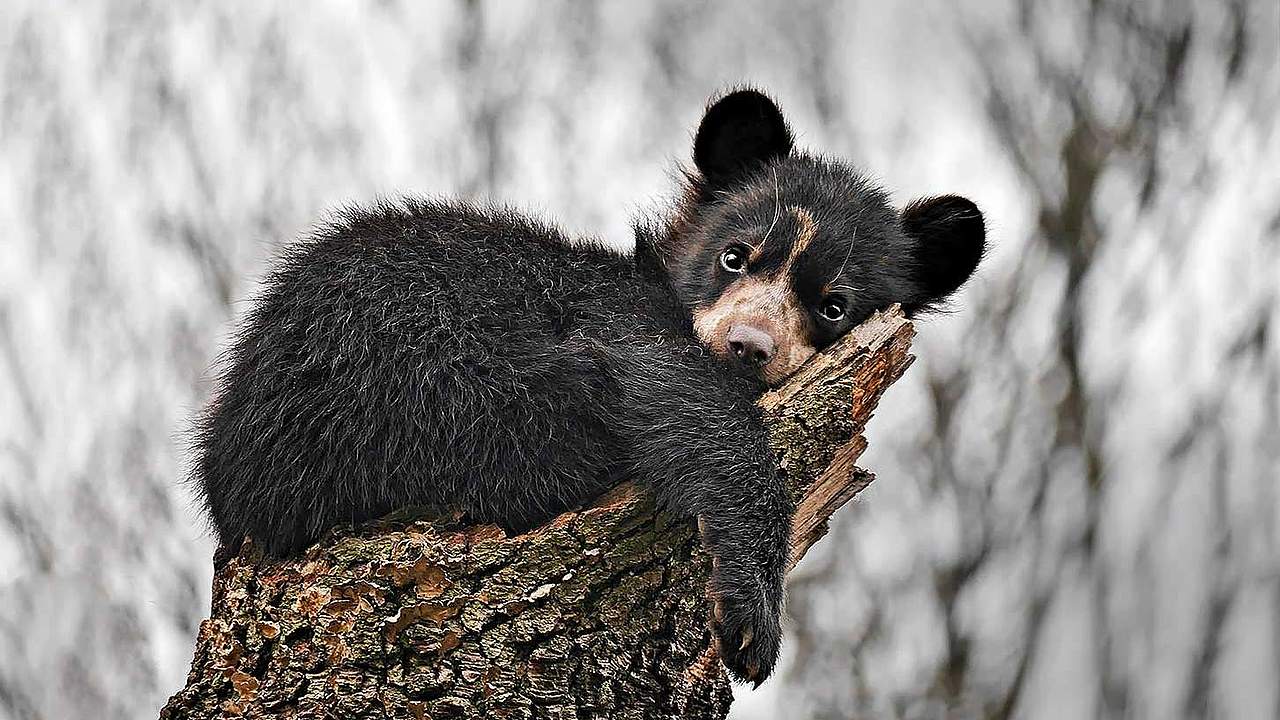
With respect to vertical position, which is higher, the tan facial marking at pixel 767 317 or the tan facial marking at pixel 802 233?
the tan facial marking at pixel 802 233

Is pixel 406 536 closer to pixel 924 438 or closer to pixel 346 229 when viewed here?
pixel 346 229

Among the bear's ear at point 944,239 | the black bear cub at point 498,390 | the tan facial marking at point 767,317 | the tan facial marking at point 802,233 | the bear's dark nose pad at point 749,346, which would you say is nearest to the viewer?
the black bear cub at point 498,390

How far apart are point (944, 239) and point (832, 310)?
36.1 inches

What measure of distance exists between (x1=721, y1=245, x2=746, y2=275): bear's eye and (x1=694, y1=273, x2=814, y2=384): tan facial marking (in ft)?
0.31

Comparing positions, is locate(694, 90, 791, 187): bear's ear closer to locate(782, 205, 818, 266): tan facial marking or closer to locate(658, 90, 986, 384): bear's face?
locate(658, 90, 986, 384): bear's face

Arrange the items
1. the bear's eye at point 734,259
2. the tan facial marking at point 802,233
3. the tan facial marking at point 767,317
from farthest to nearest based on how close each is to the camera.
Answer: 1. the bear's eye at point 734,259
2. the tan facial marking at point 802,233
3. the tan facial marking at point 767,317

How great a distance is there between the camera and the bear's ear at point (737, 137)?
566 centimetres

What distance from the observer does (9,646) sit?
8406mm

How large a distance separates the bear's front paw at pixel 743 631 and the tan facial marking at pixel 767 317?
115 centimetres

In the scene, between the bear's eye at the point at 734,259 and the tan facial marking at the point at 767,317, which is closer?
the tan facial marking at the point at 767,317

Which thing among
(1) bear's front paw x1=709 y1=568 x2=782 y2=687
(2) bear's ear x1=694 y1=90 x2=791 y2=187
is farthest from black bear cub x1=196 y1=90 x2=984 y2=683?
(2) bear's ear x1=694 y1=90 x2=791 y2=187

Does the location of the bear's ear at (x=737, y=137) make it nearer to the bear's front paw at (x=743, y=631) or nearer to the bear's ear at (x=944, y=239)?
the bear's ear at (x=944, y=239)

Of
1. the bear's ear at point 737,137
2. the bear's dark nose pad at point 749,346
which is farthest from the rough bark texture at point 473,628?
the bear's ear at point 737,137

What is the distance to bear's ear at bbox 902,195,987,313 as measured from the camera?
5.65m
